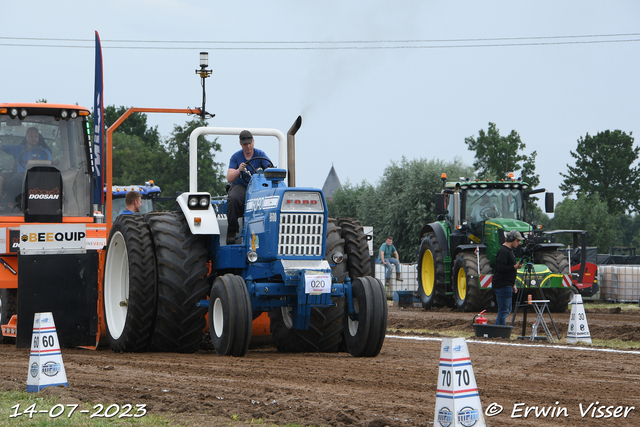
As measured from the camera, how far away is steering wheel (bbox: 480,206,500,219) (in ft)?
60.8

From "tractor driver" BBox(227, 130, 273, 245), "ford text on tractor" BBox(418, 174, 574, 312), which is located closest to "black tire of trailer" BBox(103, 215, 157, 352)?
"tractor driver" BBox(227, 130, 273, 245)

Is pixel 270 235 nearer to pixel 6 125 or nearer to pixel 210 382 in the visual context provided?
pixel 210 382

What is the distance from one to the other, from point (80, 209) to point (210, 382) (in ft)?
17.5

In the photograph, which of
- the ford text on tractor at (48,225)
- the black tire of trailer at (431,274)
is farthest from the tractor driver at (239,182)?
the black tire of trailer at (431,274)

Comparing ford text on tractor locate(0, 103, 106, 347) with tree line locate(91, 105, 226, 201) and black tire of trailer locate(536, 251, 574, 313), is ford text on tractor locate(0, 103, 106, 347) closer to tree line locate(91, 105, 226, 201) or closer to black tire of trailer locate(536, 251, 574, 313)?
black tire of trailer locate(536, 251, 574, 313)

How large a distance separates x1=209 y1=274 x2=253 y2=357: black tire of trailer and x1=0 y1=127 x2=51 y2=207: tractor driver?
12.7 feet

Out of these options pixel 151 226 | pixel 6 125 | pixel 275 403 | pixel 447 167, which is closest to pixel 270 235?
pixel 151 226

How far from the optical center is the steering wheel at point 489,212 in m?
18.5

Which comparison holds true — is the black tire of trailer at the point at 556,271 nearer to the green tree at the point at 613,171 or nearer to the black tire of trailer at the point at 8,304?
the black tire of trailer at the point at 8,304

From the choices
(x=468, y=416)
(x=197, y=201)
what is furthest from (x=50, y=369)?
(x=468, y=416)

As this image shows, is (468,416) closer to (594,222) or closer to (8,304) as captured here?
(8,304)

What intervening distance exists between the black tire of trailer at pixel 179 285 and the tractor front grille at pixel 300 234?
1126 mm

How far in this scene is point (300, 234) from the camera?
8.72 meters

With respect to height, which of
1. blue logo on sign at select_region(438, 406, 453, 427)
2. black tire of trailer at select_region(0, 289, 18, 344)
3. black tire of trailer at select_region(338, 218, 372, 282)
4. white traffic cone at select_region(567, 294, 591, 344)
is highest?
black tire of trailer at select_region(338, 218, 372, 282)
